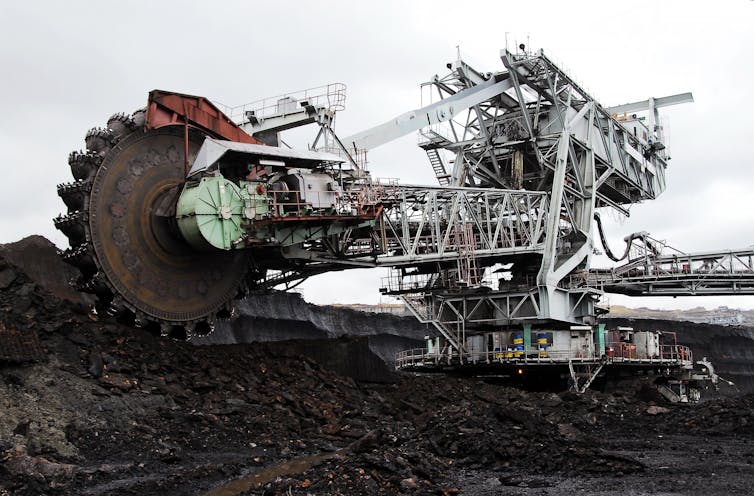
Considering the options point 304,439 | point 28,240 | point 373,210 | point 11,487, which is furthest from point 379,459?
point 28,240

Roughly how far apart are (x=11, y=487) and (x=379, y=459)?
6385 mm

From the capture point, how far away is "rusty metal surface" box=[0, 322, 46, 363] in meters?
16.1

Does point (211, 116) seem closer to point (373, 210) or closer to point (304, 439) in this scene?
point (373, 210)

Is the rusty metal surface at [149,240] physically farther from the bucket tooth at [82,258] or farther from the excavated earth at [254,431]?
the excavated earth at [254,431]

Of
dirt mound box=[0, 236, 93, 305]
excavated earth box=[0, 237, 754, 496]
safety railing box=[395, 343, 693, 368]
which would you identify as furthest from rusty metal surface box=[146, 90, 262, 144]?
safety railing box=[395, 343, 693, 368]

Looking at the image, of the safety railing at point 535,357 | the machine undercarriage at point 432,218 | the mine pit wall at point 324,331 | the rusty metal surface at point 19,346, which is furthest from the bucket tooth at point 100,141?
the safety railing at point 535,357

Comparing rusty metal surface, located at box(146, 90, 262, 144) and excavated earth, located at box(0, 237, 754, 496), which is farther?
rusty metal surface, located at box(146, 90, 262, 144)

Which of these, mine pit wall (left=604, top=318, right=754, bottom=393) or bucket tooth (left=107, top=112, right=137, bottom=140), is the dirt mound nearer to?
bucket tooth (left=107, top=112, right=137, bottom=140)

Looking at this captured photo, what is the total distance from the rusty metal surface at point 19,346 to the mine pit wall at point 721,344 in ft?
196

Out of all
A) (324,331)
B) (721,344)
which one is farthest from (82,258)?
(721,344)

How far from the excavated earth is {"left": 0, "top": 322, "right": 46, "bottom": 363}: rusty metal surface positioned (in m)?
0.04

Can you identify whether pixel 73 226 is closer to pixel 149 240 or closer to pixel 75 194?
pixel 75 194

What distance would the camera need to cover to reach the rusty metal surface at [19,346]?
16141 millimetres

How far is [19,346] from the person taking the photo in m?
16.5
